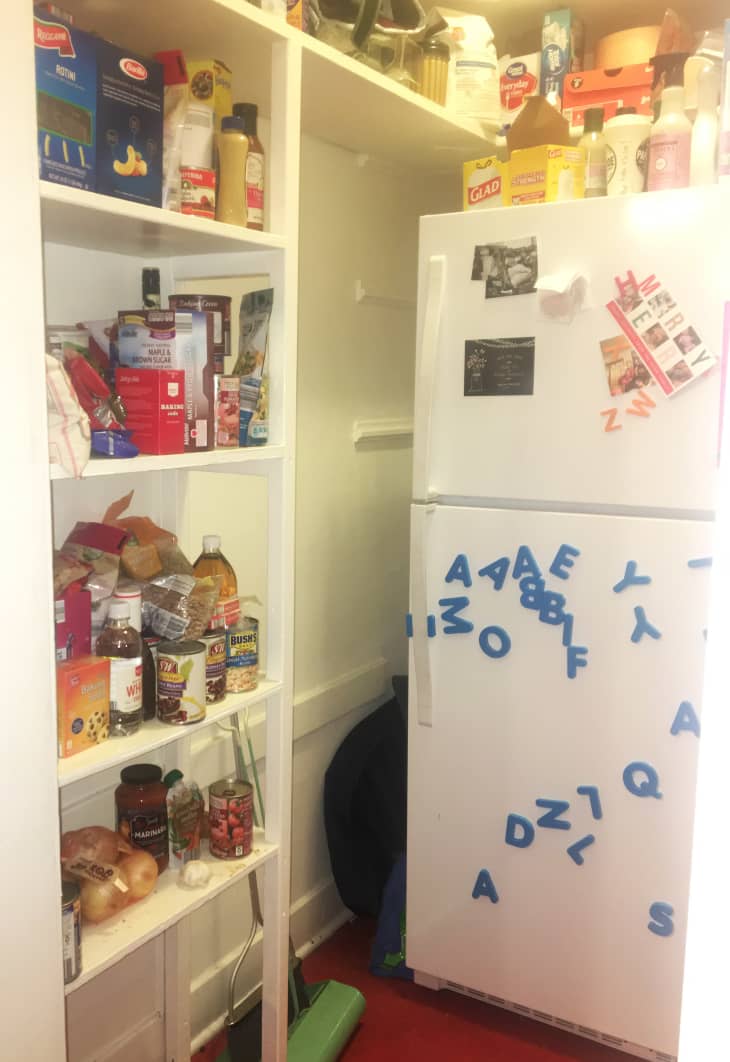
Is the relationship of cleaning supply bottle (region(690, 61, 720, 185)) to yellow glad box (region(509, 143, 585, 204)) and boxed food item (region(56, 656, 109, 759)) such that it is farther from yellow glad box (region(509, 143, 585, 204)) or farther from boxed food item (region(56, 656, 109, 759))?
boxed food item (region(56, 656, 109, 759))

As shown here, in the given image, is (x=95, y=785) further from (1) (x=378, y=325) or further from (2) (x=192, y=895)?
(1) (x=378, y=325)

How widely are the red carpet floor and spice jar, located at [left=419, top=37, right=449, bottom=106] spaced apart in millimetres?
2062

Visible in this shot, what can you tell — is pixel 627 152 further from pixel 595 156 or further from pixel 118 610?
pixel 118 610

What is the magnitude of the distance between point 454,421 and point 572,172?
1.82 ft

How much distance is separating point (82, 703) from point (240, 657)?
338mm

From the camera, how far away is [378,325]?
243cm

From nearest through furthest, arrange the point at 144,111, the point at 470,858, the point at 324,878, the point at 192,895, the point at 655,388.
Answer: the point at 144,111, the point at 192,895, the point at 655,388, the point at 470,858, the point at 324,878

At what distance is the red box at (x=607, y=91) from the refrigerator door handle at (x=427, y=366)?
20.6 inches

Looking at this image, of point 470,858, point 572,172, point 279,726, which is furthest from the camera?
point 470,858

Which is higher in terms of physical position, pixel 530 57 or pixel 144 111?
pixel 530 57

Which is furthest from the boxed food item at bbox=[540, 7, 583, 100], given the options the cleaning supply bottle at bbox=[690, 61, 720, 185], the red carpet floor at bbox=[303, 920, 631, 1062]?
the red carpet floor at bbox=[303, 920, 631, 1062]

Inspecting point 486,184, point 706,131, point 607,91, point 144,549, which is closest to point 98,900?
point 144,549

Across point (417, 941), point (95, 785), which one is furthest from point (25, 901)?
point (417, 941)

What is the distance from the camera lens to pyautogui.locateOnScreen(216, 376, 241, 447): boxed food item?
4.54 feet
